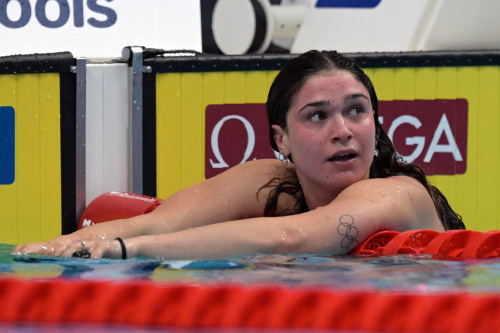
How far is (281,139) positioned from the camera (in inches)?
105

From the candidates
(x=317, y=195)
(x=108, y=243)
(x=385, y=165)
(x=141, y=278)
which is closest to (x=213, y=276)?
(x=141, y=278)

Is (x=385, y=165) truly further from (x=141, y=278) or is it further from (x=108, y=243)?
(x=141, y=278)

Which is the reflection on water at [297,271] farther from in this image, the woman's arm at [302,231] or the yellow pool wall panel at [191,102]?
the yellow pool wall panel at [191,102]

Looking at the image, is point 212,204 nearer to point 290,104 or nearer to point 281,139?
point 281,139

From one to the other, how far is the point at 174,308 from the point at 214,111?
2.80 metres

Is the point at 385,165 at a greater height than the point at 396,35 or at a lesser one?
lesser

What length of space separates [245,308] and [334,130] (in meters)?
0.98

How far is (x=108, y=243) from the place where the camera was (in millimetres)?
2131

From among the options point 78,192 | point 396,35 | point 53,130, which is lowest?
point 78,192

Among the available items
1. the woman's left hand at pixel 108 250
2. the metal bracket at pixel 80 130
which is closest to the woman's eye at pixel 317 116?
the woman's left hand at pixel 108 250

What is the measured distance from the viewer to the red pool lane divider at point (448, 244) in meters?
2.17

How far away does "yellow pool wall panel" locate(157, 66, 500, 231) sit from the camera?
14.1 feet

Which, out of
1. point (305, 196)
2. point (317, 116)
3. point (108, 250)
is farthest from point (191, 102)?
point (108, 250)

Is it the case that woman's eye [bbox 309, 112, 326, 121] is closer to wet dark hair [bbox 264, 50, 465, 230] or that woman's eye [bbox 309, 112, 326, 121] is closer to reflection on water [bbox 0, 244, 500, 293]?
wet dark hair [bbox 264, 50, 465, 230]
